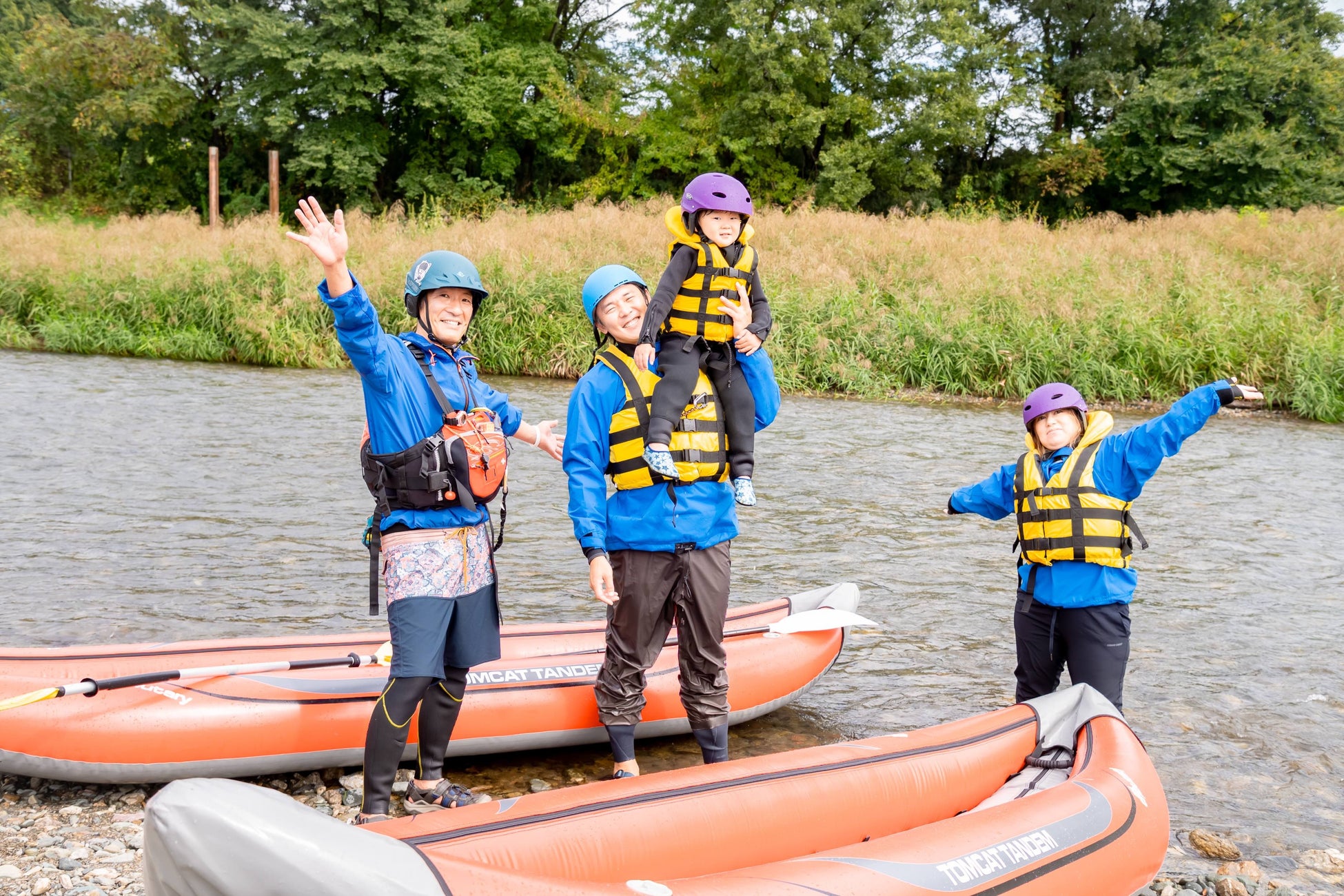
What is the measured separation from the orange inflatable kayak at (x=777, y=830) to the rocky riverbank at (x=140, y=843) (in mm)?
419

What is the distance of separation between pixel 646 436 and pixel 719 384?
0.36 m

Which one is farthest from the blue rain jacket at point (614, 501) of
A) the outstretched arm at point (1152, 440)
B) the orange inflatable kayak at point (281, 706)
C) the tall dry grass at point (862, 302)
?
the tall dry grass at point (862, 302)

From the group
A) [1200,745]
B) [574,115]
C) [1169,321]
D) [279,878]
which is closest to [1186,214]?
[1169,321]

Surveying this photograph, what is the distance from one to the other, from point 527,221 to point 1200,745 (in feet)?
45.2

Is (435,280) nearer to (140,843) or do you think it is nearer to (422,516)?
(422,516)

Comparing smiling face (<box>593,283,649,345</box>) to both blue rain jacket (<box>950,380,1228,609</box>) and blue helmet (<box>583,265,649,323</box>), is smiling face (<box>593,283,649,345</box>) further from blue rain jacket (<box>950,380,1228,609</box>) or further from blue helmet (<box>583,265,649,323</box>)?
blue rain jacket (<box>950,380,1228,609</box>)

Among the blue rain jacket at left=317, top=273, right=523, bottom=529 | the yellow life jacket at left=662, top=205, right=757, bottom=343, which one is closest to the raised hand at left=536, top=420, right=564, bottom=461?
the blue rain jacket at left=317, top=273, right=523, bottom=529

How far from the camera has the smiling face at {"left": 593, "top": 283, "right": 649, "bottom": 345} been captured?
10.3 feet

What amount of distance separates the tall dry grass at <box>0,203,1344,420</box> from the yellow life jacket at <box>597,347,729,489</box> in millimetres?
8760

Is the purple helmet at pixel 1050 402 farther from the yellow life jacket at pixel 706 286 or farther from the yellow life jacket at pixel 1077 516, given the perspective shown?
the yellow life jacket at pixel 706 286

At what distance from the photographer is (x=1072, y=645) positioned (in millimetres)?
3342

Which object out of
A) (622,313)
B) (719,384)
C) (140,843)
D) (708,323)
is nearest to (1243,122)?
(708,323)

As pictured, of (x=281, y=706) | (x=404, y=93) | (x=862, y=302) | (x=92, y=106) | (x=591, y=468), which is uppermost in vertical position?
(x=404, y=93)

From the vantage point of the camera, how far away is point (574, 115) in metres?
23.2
